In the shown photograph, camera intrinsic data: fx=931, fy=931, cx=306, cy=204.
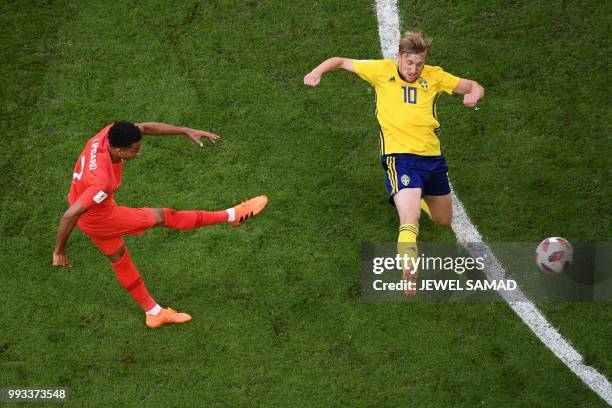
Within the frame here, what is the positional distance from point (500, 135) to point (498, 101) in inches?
20.5

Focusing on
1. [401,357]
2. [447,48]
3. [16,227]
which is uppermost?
[447,48]

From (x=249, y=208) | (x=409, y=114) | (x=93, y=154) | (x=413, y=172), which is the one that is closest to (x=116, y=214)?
(x=93, y=154)

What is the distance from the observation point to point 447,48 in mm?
11250

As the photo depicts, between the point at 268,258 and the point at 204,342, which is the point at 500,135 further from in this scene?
the point at 204,342

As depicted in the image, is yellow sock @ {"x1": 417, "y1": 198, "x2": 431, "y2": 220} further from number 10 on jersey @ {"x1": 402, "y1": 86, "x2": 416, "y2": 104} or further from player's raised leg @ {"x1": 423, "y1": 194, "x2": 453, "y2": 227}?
number 10 on jersey @ {"x1": 402, "y1": 86, "x2": 416, "y2": 104}

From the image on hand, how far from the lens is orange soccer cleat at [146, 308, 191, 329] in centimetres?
877

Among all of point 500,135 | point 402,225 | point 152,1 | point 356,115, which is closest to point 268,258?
point 402,225

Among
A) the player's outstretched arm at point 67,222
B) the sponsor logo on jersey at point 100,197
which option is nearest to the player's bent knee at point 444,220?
the sponsor logo on jersey at point 100,197

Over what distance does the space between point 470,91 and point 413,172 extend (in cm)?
96

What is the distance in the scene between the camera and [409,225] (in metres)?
8.52

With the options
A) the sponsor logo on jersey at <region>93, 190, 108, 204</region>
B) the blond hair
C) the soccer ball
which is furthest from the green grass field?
the blond hair

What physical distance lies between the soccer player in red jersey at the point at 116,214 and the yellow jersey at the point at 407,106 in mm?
1580

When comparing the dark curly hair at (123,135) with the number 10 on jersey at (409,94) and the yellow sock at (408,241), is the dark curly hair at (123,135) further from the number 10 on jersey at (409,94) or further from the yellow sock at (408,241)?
the number 10 on jersey at (409,94)

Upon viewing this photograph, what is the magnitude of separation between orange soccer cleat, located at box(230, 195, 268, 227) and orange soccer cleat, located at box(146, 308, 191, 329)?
1.00 meters
